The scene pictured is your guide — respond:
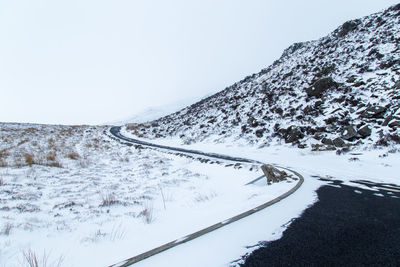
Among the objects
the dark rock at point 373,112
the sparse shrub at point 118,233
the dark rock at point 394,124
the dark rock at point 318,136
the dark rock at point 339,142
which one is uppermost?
the dark rock at point 373,112

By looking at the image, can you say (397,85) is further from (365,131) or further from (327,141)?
(327,141)

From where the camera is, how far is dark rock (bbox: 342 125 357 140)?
11.7 m

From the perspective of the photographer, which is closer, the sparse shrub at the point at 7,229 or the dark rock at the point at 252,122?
the sparse shrub at the point at 7,229

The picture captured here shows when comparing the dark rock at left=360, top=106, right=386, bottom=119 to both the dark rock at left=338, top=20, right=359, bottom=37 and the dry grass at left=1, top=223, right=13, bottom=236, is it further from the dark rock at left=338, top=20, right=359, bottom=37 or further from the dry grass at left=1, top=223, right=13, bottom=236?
the dark rock at left=338, top=20, right=359, bottom=37

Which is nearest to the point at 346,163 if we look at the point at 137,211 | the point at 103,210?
the point at 137,211

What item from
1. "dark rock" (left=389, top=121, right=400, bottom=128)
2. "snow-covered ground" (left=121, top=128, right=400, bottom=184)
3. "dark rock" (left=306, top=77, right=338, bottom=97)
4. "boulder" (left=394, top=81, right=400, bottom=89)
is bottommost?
"snow-covered ground" (left=121, top=128, right=400, bottom=184)

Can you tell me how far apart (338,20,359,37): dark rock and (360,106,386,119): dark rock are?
67.9 feet

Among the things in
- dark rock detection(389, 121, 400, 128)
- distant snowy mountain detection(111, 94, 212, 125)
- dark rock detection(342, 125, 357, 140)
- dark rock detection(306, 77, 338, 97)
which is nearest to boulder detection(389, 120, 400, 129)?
dark rock detection(389, 121, 400, 128)

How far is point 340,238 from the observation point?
2.80 m

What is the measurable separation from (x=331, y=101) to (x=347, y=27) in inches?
770

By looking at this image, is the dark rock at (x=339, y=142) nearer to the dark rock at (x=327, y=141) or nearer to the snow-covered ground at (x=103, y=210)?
the dark rock at (x=327, y=141)

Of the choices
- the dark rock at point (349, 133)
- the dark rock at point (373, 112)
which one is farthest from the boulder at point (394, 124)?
the dark rock at point (349, 133)

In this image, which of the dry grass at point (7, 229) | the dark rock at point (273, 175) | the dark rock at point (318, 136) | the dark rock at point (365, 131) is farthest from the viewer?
the dark rock at point (318, 136)

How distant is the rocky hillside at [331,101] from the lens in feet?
40.1
